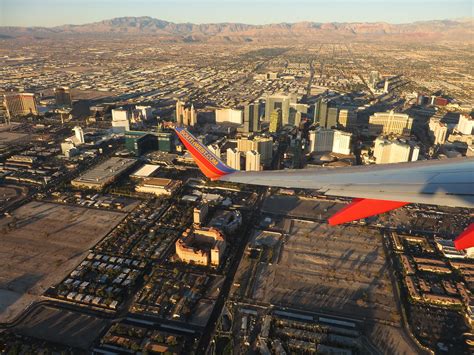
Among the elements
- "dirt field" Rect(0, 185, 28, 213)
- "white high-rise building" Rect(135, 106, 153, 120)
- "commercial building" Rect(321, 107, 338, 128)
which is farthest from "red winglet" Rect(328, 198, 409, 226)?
"white high-rise building" Rect(135, 106, 153, 120)

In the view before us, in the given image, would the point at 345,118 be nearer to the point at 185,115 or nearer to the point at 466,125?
the point at 466,125

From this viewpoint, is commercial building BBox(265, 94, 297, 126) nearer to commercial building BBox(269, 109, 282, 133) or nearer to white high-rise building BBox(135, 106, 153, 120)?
commercial building BBox(269, 109, 282, 133)

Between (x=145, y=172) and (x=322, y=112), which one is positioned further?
(x=322, y=112)

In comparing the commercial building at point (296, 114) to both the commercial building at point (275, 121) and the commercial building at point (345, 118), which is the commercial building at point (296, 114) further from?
the commercial building at point (345, 118)

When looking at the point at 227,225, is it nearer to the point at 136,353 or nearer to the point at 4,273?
the point at 136,353

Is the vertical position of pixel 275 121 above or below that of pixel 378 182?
below

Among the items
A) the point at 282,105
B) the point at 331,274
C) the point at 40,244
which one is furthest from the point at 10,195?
the point at 282,105
